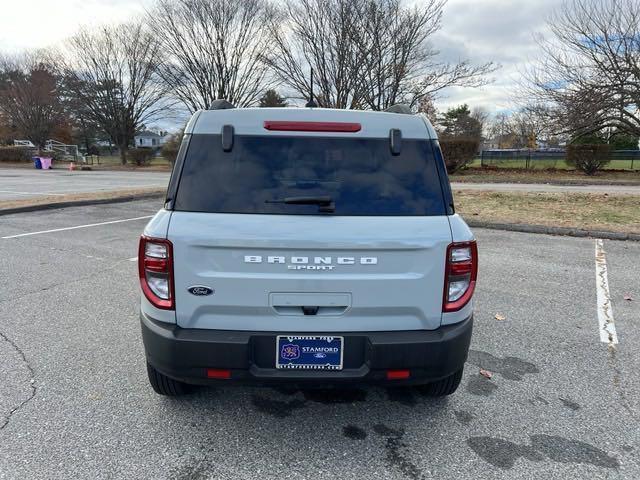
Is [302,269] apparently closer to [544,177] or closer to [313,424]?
[313,424]

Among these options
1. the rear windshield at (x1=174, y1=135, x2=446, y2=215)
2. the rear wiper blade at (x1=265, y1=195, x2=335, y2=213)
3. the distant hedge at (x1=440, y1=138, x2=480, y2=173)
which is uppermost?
the distant hedge at (x1=440, y1=138, x2=480, y2=173)

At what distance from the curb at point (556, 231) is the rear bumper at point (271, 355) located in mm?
7563

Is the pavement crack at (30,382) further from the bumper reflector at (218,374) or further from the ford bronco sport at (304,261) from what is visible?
the bumper reflector at (218,374)

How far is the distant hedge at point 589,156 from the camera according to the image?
71.7 feet

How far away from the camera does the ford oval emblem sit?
212 cm

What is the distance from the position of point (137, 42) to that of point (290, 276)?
3857cm

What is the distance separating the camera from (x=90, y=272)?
18.2 ft

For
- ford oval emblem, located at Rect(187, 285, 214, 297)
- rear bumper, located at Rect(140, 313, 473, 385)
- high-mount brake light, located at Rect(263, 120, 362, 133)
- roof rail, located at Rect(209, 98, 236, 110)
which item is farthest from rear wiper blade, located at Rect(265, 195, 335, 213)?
roof rail, located at Rect(209, 98, 236, 110)

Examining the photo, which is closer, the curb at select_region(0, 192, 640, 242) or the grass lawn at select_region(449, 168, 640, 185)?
the curb at select_region(0, 192, 640, 242)

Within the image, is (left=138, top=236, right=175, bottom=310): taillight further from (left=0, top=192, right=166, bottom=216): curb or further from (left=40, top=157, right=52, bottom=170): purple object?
(left=40, top=157, right=52, bottom=170): purple object

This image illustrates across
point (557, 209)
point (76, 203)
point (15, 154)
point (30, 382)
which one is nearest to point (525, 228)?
point (557, 209)

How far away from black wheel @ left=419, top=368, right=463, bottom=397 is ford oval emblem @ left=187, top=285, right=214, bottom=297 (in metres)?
1.52

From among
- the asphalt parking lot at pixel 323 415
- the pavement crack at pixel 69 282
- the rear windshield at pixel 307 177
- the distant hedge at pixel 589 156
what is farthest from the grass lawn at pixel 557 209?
the distant hedge at pixel 589 156

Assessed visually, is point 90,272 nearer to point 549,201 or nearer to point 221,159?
point 221,159
